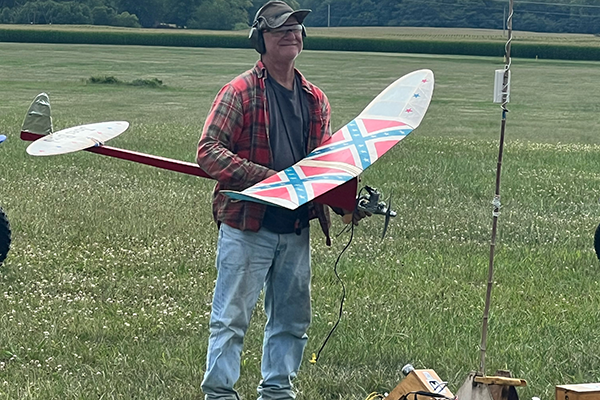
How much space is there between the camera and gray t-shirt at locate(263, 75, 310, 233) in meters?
4.60

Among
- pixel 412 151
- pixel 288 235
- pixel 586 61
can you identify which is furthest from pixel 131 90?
pixel 586 61

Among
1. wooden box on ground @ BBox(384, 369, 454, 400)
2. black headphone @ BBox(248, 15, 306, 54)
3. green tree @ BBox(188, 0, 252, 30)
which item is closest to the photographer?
wooden box on ground @ BBox(384, 369, 454, 400)

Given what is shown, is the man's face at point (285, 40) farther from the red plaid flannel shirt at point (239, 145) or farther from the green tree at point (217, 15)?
the green tree at point (217, 15)

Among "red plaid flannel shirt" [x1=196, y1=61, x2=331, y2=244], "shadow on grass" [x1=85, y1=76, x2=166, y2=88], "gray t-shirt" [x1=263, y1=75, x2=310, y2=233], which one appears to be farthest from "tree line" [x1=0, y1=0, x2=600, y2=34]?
"red plaid flannel shirt" [x1=196, y1=61, x2=331, y2=244]

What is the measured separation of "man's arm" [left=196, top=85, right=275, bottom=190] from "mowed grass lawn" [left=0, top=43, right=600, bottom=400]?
1299mm

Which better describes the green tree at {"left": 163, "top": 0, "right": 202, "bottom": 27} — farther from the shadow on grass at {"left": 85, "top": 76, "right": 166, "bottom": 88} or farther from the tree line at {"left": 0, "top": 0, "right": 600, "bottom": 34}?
the shadow on grass at {"left": 85, "top": 76, "right": 166, "bottom": 88}

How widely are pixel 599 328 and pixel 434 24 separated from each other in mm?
110531

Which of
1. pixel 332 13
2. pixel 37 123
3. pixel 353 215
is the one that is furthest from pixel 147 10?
pixel 353 215

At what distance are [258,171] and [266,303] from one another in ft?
2.51

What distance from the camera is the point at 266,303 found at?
4836mm

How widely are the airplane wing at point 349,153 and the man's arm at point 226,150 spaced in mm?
107

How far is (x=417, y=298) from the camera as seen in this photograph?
700 cm

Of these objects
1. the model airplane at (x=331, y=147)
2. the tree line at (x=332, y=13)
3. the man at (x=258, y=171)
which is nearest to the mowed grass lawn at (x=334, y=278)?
the man at (x=258, y=171)

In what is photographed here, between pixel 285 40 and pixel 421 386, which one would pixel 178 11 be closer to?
pixel 285 40
